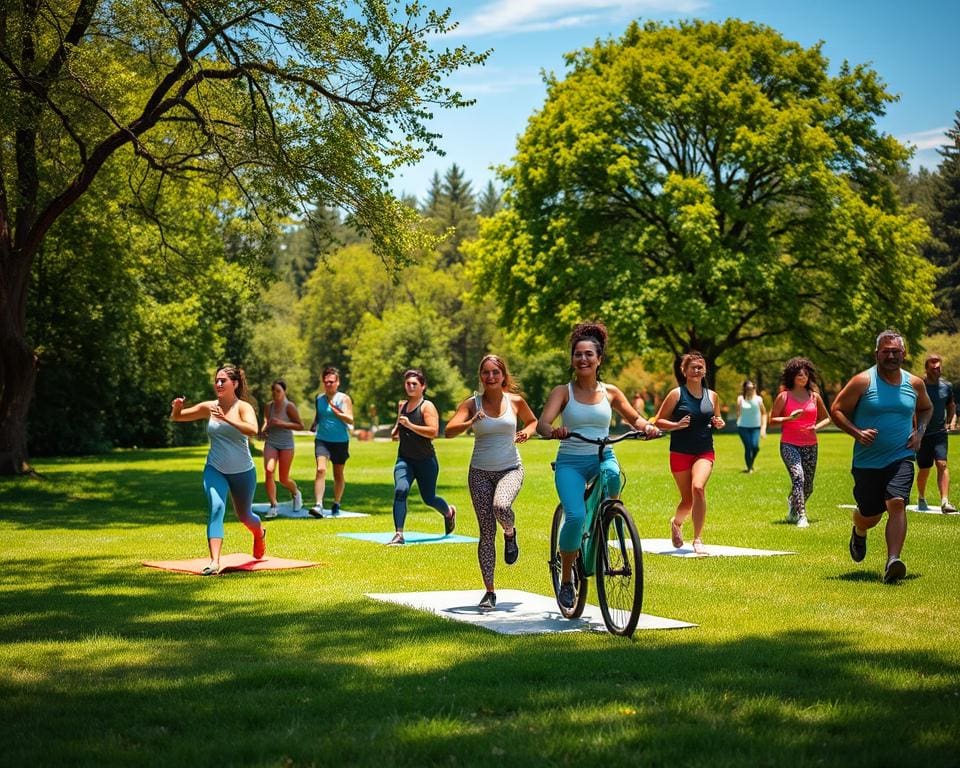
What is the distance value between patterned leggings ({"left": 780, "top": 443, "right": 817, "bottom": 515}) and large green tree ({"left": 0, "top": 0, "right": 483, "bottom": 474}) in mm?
8541

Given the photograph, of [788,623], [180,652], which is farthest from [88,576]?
[788,623]

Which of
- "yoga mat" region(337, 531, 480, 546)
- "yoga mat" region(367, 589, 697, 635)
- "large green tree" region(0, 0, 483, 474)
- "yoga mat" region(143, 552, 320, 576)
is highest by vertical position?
"large green tree" region(0, 0, 483, 474)

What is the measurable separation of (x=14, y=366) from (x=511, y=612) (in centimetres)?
1805

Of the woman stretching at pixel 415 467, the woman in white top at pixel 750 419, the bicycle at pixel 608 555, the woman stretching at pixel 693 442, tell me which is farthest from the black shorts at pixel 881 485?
the woman in white top at pixel 750 419

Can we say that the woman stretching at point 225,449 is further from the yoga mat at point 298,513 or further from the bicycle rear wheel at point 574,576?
the yoga mat at point 298,513

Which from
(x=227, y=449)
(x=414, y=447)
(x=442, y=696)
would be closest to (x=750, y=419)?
(x=414, y=447)

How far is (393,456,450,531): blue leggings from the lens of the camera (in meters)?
15.4

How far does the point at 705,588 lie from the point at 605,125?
3331 cm

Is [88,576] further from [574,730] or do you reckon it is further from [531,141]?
[531,141]

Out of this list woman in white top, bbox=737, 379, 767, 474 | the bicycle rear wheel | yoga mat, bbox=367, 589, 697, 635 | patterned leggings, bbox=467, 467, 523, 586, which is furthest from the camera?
woman in white top, bbox=737, 379, 767, 474

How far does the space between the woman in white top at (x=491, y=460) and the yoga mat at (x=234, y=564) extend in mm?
3488

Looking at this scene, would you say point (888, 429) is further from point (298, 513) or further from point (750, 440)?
point (750, 440)

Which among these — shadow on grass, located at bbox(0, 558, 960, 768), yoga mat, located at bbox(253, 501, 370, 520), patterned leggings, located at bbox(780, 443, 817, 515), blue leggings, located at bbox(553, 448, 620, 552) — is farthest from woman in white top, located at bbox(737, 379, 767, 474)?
shadow on grass, located at bbox(0, 558, 960, 768)

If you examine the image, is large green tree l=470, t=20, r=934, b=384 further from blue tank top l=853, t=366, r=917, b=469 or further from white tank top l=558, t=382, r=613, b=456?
white tank top l=558, t=382, r=613, b=456
